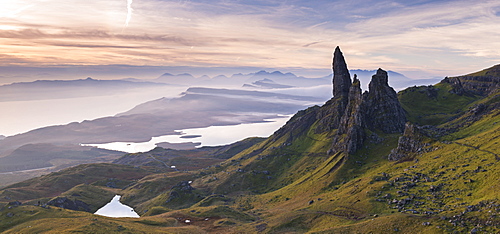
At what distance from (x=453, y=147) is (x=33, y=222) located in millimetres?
183128

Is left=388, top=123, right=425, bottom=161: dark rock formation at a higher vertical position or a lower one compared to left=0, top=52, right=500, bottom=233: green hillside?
higher

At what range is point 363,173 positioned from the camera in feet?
528

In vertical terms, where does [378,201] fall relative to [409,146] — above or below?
below

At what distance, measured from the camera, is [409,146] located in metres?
153

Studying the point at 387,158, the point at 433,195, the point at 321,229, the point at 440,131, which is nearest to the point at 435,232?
the point at 433,195

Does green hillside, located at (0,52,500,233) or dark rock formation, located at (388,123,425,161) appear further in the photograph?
dark rock formation, located at (388,123,425,161)

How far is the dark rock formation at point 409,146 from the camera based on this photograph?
149850 mm

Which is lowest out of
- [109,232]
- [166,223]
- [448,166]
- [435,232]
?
[166,223]

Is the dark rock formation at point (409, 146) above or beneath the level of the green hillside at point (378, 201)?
above

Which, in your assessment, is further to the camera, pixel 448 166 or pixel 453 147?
pixel 453 147

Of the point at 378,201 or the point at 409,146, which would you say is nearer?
the point at 378,201

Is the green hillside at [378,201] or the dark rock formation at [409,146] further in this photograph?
the dark rock formation at [409,146]

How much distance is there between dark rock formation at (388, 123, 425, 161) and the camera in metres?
150

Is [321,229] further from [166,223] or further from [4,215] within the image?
[4,215]
